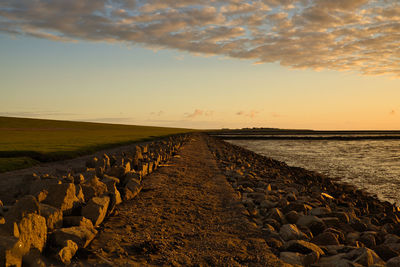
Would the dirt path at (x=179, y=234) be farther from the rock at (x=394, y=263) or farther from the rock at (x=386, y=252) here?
the rock at (x=386, y=252)

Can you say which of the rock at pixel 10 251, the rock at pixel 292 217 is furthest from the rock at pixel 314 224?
the rock at pixel 10 251

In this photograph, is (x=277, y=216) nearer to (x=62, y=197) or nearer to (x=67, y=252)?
(x=62, y=197)

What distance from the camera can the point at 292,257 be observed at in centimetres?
501

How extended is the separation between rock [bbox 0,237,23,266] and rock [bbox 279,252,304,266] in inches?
141

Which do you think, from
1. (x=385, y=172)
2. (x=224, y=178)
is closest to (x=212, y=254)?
(x=224, y=178)

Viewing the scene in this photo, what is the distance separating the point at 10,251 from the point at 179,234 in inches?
113

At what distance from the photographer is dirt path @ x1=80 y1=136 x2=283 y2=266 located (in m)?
4.57

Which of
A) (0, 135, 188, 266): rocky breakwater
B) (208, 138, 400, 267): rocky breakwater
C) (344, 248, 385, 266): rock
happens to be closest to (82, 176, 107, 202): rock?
(0, 135, 188, 266): rocky breakwater

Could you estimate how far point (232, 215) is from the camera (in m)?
7.30

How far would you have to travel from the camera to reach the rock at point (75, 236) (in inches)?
167

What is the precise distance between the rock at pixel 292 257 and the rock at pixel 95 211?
3.07 metres

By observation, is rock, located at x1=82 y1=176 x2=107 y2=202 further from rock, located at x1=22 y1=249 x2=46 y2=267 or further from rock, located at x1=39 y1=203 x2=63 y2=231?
rock, located at x1=22 y1=249 x2=46 y2=267

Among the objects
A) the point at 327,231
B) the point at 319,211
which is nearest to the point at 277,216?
the point at 327,231

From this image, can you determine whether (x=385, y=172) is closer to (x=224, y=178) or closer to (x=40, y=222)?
(x=224, y=178)
